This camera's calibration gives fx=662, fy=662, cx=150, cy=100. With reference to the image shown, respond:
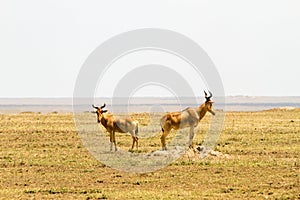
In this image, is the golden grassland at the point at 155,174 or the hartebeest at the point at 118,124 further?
the hartebeest at the point at 118,124

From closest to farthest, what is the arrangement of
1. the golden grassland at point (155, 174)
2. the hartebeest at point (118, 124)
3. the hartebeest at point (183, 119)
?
the golden grassland at point (155, 174)
the hartebeest at point (183, 119)
the hartebeest at point (118, 124)

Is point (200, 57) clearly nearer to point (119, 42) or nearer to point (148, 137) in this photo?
point (119, 42)

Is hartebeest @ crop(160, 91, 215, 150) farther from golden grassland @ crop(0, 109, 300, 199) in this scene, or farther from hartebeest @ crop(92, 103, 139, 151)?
hartebeest @ crop(92, 103, 139, 151)

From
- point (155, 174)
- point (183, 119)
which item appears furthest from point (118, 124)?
point (155, 174)

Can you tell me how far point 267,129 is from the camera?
123ft

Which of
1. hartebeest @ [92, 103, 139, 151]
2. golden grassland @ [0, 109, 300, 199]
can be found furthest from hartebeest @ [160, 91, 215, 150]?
hartebeest @ [92, 103, 139, 151]

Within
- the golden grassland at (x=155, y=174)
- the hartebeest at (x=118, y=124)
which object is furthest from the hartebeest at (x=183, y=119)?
the hartebeest at (x=118, y=124)

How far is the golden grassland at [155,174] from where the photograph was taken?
17078 mm

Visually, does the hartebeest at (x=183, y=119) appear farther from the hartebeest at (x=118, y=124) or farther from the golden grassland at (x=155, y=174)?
the hartebeest at (x=118, y=124)

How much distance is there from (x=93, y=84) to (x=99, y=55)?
3.60 feet

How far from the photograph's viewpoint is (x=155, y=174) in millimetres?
20750

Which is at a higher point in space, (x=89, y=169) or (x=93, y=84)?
(x=93, y=84)

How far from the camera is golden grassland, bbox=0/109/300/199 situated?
17078 mm

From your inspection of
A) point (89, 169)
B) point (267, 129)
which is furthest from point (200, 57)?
point (267, 129)
